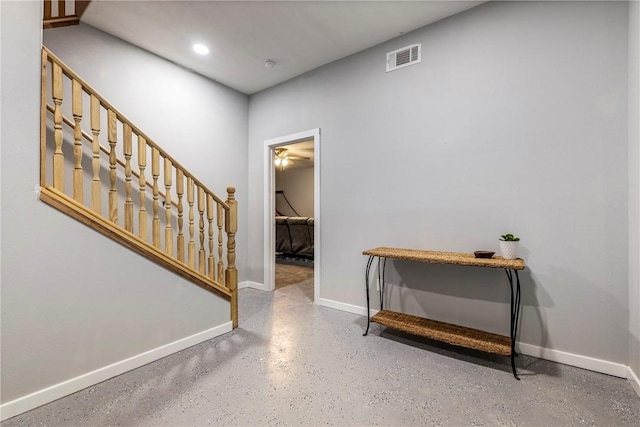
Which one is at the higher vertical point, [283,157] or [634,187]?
[283,157]

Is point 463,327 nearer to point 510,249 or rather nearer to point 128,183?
point 510,249

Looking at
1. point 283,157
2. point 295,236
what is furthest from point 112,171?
point 283,157

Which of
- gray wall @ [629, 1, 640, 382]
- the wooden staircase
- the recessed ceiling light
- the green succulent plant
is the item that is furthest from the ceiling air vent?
the wooden staircase

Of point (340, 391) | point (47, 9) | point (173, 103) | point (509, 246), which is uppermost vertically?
point (47, 9)

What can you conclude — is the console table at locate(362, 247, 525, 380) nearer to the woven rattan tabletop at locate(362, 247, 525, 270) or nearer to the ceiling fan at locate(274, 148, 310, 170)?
the woven rattan tabletop at locate(362, 247, 525, 270)

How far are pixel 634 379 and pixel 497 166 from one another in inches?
62.1

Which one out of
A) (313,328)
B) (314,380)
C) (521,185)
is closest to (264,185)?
(313,328)

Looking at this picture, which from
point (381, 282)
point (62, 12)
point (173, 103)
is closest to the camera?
point (62, 12)

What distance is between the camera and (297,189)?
8617mm

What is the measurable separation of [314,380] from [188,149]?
2.93 m

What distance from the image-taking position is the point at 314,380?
1735 millimetres

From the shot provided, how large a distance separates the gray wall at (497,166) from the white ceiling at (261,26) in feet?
0.76

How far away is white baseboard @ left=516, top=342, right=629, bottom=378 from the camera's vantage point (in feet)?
5.81

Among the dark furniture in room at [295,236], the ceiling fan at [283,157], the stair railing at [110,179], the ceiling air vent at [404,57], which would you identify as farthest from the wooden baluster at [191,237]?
the ceiling fan at [283,157]
